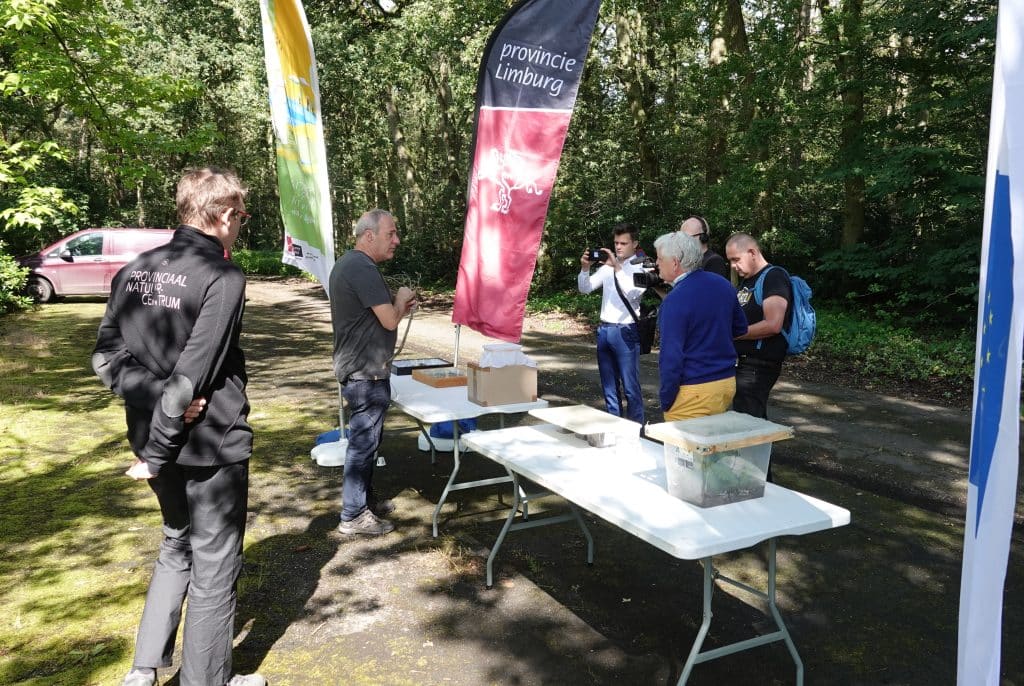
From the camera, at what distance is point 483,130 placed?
4723 millimetres

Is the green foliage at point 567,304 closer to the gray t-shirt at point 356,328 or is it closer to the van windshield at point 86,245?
the van windshield at point 86,245

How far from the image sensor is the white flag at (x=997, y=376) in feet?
5.25

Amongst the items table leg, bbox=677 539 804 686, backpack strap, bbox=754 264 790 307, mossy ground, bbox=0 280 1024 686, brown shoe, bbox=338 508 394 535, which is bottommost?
mossy ground, bbox=0 280 1024 686

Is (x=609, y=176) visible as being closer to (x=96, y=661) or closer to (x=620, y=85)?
(x=620, y=85)

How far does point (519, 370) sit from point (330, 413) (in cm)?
345

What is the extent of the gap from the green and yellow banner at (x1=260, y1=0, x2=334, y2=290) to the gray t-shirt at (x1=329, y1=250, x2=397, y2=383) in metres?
1.13

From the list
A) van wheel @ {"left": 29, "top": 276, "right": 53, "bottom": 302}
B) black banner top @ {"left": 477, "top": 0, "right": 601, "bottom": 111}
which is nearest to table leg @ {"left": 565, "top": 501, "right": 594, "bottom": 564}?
black banner top @ {"left": 477, "top": 0, "right": 601, "bottom": 111}

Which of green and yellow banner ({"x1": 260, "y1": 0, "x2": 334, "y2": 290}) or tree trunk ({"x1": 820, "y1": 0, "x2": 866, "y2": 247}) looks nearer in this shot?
green and yellow banner ({"x1": 260, "y1": 0, "x2": 334, "y2": 290})

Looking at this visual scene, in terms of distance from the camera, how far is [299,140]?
18.6 feet

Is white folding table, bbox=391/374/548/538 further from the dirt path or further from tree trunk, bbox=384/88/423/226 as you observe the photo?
tree trunk, bbox=384/88/423/226

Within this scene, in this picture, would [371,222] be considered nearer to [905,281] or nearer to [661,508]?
[661,508]

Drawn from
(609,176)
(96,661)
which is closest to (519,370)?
(96,661)

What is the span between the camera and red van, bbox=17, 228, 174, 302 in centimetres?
1694

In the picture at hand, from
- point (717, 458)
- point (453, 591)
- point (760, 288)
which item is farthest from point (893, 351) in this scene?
point (717, 458)
